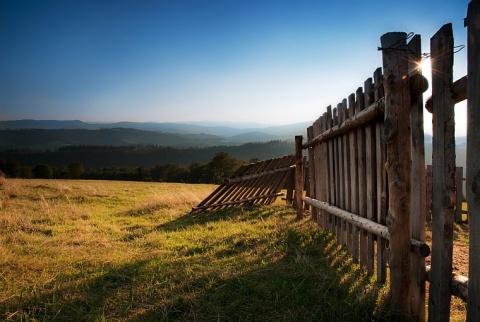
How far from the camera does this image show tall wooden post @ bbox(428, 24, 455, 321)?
6.81 ft

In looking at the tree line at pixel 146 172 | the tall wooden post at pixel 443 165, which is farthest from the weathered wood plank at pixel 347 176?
the tree line at pixel 146 172

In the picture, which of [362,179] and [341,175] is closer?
[362,179]

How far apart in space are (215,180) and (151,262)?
114ft

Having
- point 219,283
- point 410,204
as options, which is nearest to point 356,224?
point 410,204

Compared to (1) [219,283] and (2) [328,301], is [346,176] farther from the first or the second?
(1) [219,283]

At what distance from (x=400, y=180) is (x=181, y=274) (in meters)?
2.59

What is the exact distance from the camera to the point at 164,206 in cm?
944

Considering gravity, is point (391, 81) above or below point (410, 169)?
above

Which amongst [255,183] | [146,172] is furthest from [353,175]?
[146,172]

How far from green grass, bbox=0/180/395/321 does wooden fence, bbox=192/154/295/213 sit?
2128 mm

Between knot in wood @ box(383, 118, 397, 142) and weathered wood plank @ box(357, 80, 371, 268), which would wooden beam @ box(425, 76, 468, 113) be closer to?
knot in wood @ box(383, 118, 397, 142)

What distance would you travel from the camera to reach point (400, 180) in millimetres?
2641

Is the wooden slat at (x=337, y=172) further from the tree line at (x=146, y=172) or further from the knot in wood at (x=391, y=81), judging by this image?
the tree line at (x=146, y=172)

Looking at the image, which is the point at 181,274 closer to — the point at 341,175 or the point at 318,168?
the point at 341,175
